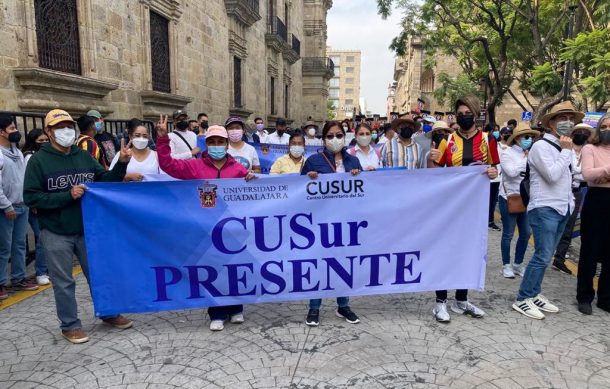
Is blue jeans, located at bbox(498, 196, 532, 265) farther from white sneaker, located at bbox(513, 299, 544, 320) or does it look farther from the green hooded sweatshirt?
the green hooded sweatshirt

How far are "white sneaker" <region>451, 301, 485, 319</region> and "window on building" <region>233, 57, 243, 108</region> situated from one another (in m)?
A: 15.0

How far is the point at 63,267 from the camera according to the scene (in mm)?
3635

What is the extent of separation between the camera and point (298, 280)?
155 inches

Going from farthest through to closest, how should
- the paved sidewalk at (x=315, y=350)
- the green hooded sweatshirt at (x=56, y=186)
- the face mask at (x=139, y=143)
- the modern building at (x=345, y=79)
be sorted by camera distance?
the modern building at (x=345, y=79)
the face mask at (x=139, y=143)
the green hooded sweatshirt at (x=56, y=186)
the paved sidewalk at (x=315, y=350)

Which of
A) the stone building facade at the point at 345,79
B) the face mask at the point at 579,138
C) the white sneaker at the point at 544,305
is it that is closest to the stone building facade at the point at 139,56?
the face mask at the point at 579,138

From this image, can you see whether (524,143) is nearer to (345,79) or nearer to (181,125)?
A: (181,125)

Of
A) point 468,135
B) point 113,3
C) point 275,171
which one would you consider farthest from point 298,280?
point 113,3

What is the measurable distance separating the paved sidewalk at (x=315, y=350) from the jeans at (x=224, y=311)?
12cm

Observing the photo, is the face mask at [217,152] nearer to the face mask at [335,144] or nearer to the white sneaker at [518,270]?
the face mask at [335,144]

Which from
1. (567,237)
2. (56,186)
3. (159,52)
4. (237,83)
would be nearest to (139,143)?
(56,186)

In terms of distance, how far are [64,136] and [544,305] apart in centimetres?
456

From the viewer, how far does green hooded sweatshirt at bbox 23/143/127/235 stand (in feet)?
11.4

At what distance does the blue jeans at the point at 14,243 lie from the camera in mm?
4625

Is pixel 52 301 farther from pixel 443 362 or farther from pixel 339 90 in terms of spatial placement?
pixel 339 90
